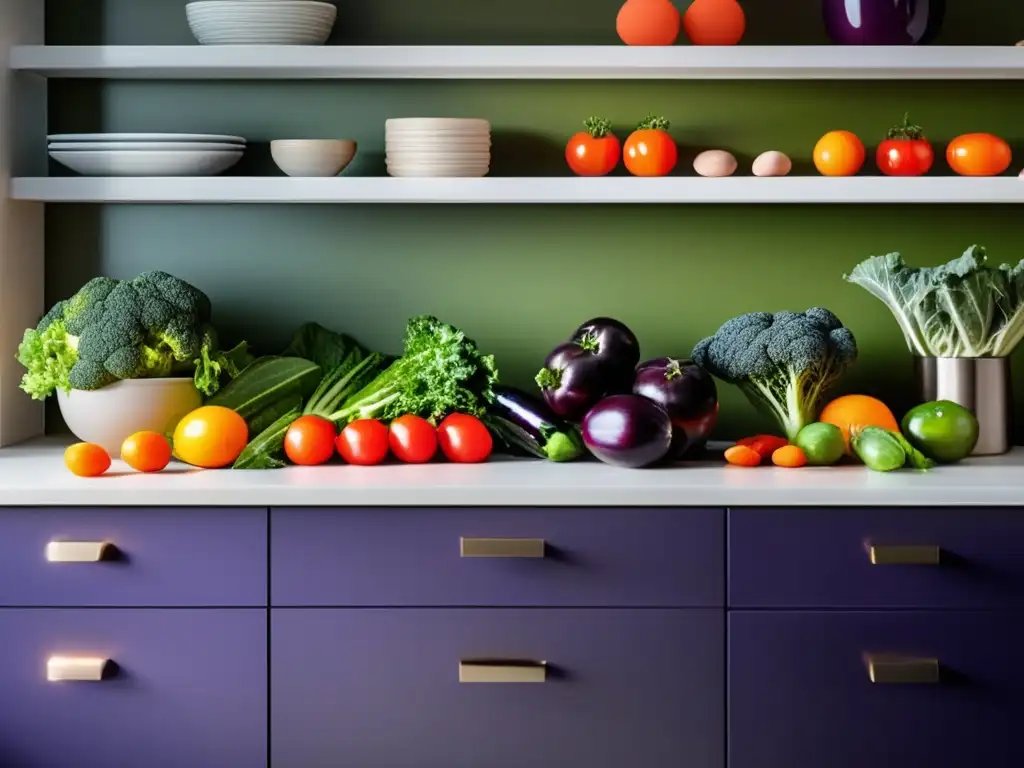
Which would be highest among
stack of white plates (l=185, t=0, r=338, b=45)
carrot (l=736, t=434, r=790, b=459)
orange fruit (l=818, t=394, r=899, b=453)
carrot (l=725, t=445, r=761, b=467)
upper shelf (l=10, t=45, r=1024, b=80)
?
stack of white plates (l=185, t=0, r=338, b=45)

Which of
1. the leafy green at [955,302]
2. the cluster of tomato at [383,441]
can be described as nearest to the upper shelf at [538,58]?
the leafy green at [955,302]

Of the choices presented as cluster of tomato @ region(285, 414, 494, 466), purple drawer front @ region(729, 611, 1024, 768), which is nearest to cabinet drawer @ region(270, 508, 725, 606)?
purple drawer front @ region(729, 611, 1024, 768)

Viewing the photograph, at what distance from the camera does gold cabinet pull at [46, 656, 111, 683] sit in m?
2.22

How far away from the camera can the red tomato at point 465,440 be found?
249cm

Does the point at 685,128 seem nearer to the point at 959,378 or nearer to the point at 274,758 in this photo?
the point at 959,378

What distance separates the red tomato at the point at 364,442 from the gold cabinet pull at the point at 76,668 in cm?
59

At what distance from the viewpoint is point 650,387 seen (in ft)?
8.32

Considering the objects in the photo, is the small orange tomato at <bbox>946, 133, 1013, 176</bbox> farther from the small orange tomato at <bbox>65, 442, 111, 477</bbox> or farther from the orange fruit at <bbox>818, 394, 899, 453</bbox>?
the small orange tomato at <bbox>65, 442, 111, 477</bbox>

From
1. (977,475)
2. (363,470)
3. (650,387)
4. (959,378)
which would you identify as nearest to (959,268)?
(959,378)

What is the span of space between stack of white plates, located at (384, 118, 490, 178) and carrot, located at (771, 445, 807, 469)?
35.2 inches

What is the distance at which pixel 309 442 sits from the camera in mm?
2445

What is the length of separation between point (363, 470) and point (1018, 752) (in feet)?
4.31

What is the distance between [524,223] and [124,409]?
1.02m

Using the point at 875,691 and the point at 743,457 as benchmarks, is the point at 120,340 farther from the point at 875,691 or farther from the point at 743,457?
the point at 875,691
